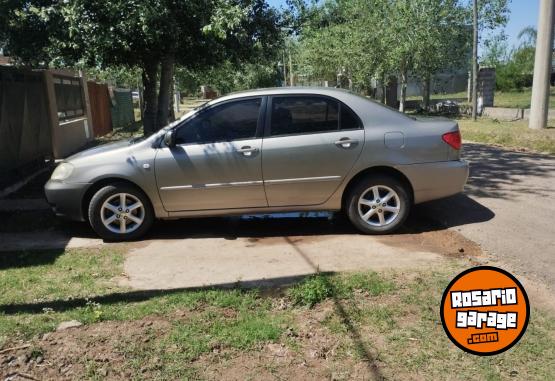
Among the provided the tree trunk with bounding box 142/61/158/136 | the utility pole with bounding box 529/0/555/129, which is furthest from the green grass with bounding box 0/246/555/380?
the utility pole with bounding box 529/0/555/129

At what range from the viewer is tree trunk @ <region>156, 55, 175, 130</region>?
9.78 meters

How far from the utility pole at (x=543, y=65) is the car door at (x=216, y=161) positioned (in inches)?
487

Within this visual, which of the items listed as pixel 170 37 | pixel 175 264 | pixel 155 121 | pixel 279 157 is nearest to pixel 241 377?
pixel 175 264

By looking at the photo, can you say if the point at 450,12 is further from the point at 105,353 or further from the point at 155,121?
the point at 105,353

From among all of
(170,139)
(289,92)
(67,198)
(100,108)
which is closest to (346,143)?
(289,92)

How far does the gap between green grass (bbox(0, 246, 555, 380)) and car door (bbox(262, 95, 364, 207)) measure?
1.46 meters

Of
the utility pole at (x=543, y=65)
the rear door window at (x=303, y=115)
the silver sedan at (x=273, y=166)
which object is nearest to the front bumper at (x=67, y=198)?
the silver sedan at (x=273, y=166)

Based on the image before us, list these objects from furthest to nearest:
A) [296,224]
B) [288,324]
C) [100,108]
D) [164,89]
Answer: [100,108] < [164,89] < [296,224] < [288,324]

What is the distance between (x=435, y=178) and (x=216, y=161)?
244 cm

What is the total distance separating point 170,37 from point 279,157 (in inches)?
147

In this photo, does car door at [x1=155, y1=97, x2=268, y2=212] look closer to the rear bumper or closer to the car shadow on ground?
the car shadow on ground

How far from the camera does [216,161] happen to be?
19.1 feet

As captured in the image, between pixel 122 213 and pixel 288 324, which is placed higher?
pixel 122 213

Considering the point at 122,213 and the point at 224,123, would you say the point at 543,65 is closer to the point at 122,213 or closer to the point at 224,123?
the point at 224,123
